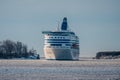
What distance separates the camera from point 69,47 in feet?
545

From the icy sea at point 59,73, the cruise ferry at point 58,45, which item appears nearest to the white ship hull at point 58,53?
the cruise ferry at point 58,45

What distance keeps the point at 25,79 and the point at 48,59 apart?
102631mm

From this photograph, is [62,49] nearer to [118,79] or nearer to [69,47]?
[69,47]

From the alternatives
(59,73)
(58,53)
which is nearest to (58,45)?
(58,53)

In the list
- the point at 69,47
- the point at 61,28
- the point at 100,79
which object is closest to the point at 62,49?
the point at 69,47

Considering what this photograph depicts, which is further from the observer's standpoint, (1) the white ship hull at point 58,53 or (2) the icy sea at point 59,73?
(1) the white ship hull at point 58,53

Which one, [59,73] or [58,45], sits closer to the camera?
[59,73]

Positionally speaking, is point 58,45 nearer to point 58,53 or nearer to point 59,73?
point 58,53

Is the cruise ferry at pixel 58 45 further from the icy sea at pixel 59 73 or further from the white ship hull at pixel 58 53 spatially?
the icy sea at pixel 59 73

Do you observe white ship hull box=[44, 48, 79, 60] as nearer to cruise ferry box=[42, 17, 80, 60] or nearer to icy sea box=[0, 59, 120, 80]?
cruise ferry box=[42, 17, 80, 60]

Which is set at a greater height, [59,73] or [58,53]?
A: [58,53]

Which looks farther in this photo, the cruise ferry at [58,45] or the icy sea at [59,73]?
the cruise ferry at [58,45]

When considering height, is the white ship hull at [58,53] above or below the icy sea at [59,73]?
above

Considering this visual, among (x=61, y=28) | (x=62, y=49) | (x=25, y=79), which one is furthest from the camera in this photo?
(x=61, y=28)
